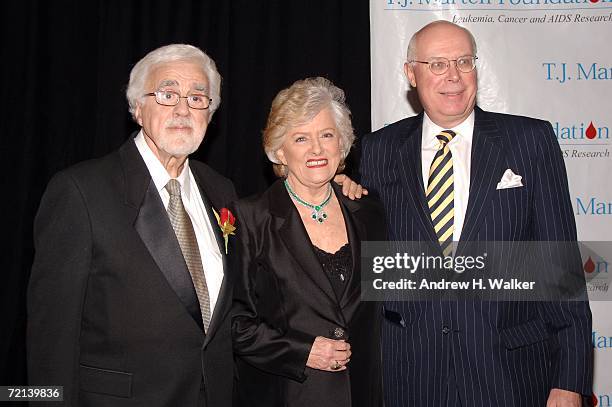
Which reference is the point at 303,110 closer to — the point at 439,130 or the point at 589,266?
the point at 439,130

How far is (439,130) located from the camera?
2.81 metres

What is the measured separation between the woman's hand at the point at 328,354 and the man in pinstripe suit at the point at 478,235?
0.30 meters

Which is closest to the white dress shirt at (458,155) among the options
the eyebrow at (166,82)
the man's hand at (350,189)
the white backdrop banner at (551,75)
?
the man's hand at (350,189)

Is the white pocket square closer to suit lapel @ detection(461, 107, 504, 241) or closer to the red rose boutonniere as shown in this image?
suit lapel @ detection(461, 107, 504, 241)

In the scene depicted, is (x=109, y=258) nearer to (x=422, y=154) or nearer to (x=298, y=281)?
(x=298, y=281)

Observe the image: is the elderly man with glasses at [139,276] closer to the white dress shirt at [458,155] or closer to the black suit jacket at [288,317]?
the black suit jacket at [288,317]

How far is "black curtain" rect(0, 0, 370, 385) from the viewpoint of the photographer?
426 centimetres

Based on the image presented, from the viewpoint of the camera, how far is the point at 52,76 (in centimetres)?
428

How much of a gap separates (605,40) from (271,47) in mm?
2174

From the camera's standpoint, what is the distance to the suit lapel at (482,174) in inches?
101

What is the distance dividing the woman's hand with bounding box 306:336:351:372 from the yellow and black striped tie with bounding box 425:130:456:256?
0.57 metres

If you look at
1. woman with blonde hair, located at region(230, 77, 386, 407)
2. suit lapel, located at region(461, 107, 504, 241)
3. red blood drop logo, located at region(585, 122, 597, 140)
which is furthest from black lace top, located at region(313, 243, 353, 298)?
red blood drop logo, located at region(585, 122, 597, 140)

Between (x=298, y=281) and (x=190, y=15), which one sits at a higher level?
(x=190, y=15)

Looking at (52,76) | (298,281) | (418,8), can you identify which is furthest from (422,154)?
(52,76)
